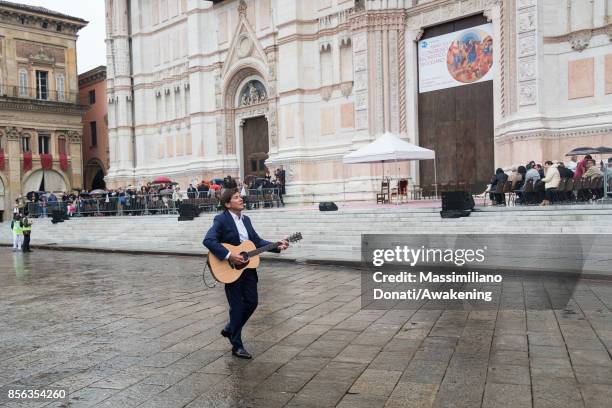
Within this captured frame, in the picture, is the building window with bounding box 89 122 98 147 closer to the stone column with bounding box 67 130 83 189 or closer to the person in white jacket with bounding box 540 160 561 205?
the stone column with bounding box 67 130 83 189

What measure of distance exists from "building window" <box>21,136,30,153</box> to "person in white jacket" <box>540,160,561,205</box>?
40.2 meters

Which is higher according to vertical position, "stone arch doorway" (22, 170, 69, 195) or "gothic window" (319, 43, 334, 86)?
"gothic window" (319, 43, 334, 86)

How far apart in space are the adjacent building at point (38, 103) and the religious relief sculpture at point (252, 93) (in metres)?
21.8

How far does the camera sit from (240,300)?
5.75m

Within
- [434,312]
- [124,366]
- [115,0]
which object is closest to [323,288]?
[434,312]

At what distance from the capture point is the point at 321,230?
53.2 feet

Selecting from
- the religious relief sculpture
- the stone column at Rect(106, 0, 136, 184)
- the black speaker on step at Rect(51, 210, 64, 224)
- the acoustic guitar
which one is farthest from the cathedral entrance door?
the acoustic guitar

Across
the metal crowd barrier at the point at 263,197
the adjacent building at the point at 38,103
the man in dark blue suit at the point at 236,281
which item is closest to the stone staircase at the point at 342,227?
the metal crowd barrier at the point at 263,197

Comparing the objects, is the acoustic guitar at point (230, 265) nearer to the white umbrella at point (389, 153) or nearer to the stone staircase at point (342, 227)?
the stone staircase at point (342, 227)

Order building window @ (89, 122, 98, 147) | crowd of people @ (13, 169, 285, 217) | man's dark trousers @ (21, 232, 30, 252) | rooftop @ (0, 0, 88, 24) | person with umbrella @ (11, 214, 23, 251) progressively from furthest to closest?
1. building window @ (89, 122, 98, 147)
2. rooftop @ (0, 0, 88, 24)
3. crowd of people @ (13, 169, 285, 217)
4. person with umbrella @ (11, 214, 23, 251)
5. man's dark trousers @ (21, 232, 30, 252)

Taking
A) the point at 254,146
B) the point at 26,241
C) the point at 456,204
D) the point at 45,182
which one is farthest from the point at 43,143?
the point at 456,204

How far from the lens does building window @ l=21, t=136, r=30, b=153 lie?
43.6 m

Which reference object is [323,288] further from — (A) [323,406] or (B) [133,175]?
(B) [133,175]

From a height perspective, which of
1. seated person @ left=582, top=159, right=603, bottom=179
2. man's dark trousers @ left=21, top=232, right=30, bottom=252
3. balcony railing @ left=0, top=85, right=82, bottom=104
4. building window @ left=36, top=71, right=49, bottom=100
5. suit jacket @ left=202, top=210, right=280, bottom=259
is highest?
building window @ left=36, top=71, right=49, bottom=100
